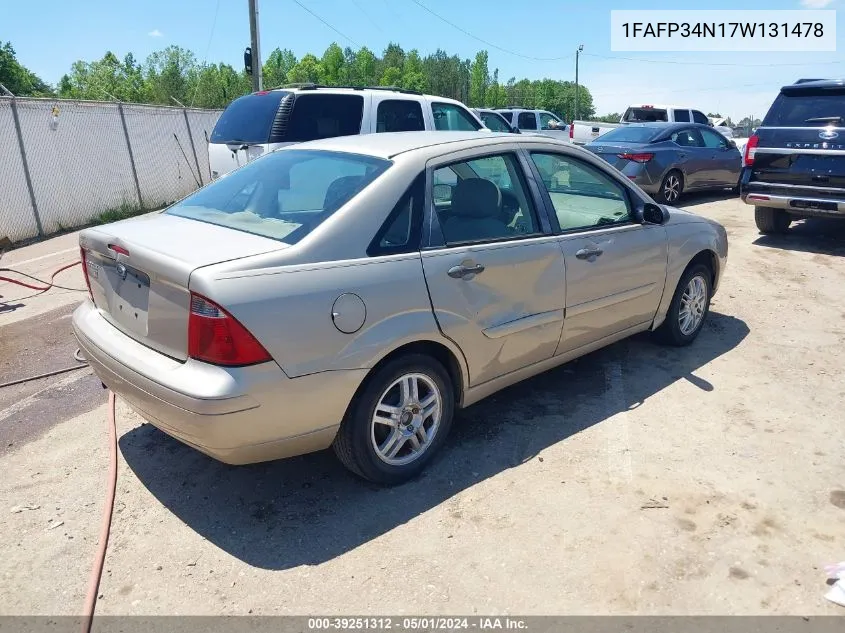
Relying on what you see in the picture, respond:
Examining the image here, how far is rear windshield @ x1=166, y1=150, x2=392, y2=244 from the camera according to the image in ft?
10.7

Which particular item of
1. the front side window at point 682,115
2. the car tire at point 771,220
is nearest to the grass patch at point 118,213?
the car tire at point 771,220

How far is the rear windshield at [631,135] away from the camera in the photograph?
12172mm

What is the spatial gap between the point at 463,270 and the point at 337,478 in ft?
4.23

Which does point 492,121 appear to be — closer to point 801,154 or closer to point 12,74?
point 801,154

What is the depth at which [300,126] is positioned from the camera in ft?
26.3

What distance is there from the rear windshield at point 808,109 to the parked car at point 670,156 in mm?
2711

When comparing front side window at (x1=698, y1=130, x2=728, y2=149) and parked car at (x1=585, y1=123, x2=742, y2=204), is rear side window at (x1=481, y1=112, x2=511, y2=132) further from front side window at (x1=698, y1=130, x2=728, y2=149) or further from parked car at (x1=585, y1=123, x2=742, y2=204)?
front side window at (x1=698, y1=130, x2=728, y2=149)

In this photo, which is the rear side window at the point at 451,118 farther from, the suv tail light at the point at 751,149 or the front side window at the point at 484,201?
the front side window at the point at 484,201

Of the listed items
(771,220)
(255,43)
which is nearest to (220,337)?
(771,220)

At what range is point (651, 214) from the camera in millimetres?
4691

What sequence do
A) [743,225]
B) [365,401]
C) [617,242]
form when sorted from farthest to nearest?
[743,225]
[617,242]
[365,401]

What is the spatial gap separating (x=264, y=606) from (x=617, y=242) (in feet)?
10.1
